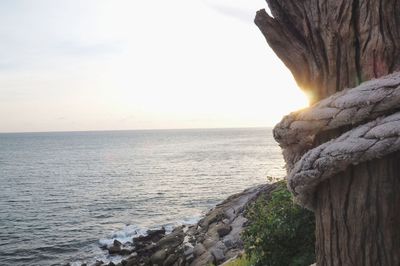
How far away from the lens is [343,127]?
2420 mm

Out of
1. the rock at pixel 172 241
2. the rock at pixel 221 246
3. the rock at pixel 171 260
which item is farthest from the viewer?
the rock at pixel 172 241

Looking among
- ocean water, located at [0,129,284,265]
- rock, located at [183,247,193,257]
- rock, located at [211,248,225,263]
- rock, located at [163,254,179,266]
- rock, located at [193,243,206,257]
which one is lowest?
ocean water, located at [0,129,284,265]

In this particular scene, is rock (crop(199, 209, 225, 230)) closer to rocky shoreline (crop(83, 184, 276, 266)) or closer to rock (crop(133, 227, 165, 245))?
rocky shoreline (crop(83, 184, 276, 266))

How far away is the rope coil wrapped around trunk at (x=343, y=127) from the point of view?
2203 mm

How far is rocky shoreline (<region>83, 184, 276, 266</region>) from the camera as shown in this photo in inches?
763

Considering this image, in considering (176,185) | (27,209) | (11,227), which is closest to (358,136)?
(11,227)

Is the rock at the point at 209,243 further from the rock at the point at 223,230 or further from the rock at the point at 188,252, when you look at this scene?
the rock at the point at 188,252

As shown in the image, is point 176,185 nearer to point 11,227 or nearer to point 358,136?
point 11,227

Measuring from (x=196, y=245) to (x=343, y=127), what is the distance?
2079cm

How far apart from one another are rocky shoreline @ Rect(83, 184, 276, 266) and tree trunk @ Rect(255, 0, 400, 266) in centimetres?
1455

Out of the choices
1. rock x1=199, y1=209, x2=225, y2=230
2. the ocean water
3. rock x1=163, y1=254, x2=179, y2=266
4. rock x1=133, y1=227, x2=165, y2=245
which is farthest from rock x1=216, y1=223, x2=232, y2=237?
rock x1=133, y1=227, x2=165, y2=245

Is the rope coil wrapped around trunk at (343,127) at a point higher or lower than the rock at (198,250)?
higher

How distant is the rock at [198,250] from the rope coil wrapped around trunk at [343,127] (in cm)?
1908

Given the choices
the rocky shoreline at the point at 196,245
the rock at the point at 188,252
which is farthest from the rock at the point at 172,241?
the rock at the point at 188,252
